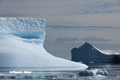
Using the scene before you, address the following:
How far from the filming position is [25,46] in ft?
121

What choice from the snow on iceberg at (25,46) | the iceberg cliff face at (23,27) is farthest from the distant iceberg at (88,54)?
the iceberg cliff face at (23,27)

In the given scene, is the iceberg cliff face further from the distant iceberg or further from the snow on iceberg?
the distant iceberg

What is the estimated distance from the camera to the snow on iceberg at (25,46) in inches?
1353

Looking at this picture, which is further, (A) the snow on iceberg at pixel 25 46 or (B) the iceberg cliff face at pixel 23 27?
(B) the iceberg cliff face at pixel 23 27

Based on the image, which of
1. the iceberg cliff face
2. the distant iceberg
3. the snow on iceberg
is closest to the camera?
the snow on iceberg

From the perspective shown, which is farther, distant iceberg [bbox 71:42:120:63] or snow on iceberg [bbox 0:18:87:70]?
distant iceberg [bbox 71:42:120:63]

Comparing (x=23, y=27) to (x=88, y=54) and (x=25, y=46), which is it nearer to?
(x=25, y=46)

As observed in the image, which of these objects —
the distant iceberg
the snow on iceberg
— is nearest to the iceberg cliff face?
the snow on iceberg

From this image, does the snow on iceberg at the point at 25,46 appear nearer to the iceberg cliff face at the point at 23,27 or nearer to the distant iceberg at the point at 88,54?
the iceberg cliff face at the point at 23,27

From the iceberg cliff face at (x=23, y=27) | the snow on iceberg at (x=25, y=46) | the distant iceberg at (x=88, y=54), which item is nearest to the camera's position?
the snow on iceberg at (x=25, y=46)

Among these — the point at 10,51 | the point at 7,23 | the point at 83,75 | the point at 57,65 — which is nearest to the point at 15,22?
the point at 7,23

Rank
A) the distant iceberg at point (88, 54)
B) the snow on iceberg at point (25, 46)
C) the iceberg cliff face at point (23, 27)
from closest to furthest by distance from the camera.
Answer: the snow on iceberg at point (25, 46) → the iceberg cliff face at point (23, 27) → the distant iceberg at point (88, 54)

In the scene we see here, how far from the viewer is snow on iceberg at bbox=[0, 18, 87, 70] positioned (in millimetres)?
34375

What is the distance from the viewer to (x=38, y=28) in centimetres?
3753
